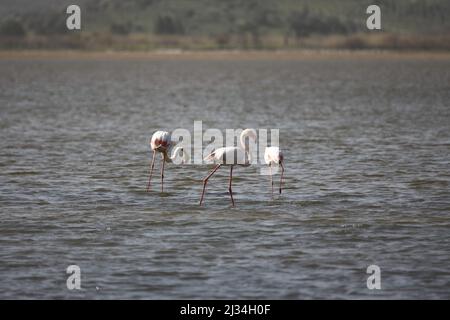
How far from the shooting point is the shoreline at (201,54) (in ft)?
569

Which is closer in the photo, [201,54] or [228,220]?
[228,220]

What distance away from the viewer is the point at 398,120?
1430 inches

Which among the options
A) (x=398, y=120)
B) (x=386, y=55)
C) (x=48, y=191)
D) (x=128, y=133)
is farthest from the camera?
(x=386, y=55)

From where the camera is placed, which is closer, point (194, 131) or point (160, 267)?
point (160, 267)

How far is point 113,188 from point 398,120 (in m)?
19.1

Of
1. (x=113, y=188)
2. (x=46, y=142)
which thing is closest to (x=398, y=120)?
(x=46, y=142)

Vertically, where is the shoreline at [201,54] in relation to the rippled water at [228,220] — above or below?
above

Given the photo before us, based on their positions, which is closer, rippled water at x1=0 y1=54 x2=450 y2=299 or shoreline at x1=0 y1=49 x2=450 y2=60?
rippled water at x1=0 y1=54 x2=450 y2=299

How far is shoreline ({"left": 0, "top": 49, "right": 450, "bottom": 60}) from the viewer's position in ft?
569

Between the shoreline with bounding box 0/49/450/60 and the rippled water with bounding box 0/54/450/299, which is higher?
the shoreline with bounding box 0/49/450/60

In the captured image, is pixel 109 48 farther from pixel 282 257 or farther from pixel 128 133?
pixel 282 257

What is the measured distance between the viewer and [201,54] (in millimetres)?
182250

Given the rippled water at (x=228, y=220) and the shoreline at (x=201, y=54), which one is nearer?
the rippled water at (x=228, y=220)

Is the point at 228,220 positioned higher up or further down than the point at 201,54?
further down
